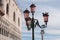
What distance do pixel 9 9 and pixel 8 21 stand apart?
4.29 meters

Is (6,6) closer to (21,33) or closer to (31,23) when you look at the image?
(21,33)

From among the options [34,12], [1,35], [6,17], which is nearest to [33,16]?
[34,12]

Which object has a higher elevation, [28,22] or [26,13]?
[26,13]

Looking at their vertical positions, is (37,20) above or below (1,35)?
above

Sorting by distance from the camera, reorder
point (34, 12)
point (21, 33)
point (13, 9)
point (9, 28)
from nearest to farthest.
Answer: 1. point (34, 12)
2. point (9, 28)
3. point (13, 9)
4. point (21, 33)

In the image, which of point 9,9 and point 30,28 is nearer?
point 30,28

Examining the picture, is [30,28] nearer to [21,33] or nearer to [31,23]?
[31,23]

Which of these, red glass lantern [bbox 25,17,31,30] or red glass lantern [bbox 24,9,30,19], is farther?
red glass lantern [bbox 25,17,31,30]

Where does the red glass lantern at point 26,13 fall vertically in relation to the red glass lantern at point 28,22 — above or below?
above

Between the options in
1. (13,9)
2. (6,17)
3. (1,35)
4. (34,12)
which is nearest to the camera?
(34,12)

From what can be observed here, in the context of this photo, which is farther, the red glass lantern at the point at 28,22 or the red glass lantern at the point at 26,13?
the red glass lantern at the point at 28,22

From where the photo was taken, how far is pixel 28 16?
21406 mm


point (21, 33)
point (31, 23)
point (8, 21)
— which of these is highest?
point (31, 23)

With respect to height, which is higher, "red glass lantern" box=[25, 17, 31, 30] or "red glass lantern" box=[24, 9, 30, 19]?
"red glass lantern" box=[24, 9, 30, 19]
